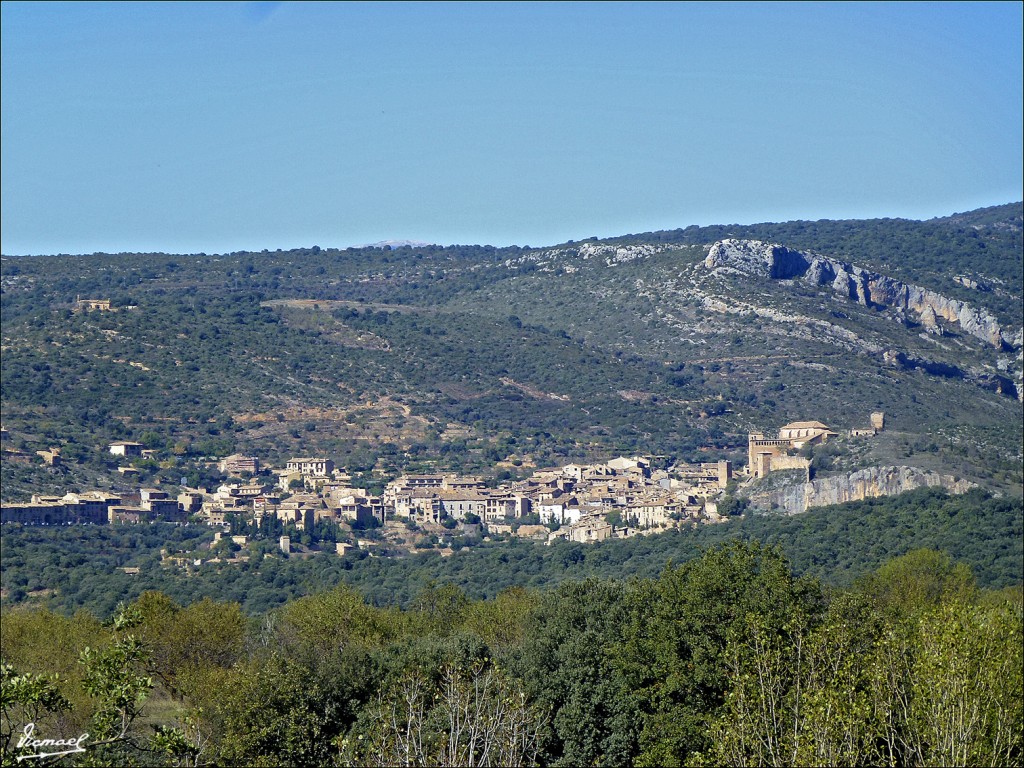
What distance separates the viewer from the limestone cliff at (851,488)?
303 feet

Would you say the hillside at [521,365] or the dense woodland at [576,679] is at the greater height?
the hillside at [521,365]

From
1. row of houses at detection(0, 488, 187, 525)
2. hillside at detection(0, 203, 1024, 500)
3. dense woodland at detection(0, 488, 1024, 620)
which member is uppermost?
hillside at detection(0, 203, 1024, 500)

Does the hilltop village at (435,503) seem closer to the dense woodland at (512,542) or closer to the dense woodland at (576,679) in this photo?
the dense woodland at (512,542)

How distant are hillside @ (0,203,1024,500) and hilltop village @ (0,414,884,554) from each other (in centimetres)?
351

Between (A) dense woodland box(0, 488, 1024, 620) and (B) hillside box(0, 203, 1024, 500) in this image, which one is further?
(B) hillside box(0, 203, 1024, 500)

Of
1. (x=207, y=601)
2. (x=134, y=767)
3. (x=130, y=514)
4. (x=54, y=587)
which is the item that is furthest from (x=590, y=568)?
(x=134, y=767)

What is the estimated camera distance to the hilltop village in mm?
98500

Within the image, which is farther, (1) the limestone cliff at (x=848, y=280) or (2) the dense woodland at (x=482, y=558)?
(1) the limestone cliff at (x=848, y=280)

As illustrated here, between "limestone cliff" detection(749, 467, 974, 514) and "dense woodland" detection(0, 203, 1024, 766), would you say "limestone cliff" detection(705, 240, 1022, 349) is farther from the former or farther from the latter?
"limestone cliff" detection(749, 467, 974, 514)

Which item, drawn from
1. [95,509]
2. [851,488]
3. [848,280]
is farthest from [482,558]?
[848,280]

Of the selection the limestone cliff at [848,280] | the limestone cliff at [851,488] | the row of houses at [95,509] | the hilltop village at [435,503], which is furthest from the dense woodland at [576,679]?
the limestone cliff at [848,280]

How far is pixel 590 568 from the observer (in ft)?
267

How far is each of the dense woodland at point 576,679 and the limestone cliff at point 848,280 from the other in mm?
100228

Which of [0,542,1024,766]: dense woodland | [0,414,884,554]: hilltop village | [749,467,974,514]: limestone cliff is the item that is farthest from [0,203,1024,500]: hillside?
[0,542,1024,766]: dense woodland
